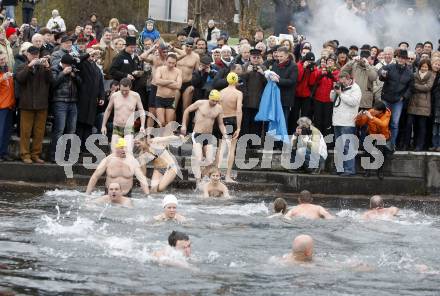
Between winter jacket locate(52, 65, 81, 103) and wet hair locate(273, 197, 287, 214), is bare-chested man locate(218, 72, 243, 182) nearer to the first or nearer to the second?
winter jacket locate(52, 65, 81, 103)

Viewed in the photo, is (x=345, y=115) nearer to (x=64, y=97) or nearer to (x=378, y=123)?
(x=378, y=123)

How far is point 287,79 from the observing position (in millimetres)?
23516

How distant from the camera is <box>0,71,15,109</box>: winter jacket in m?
22.2

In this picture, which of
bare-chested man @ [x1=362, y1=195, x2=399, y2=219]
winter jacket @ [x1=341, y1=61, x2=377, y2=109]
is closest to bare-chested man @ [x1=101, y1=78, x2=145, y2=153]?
winter jacket @ [x1=341, y1=61, x2=377, y2=109]

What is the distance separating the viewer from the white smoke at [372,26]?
3105 centimetres

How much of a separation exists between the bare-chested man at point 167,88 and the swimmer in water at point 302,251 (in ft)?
25.9

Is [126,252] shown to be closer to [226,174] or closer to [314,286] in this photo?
[314,286]

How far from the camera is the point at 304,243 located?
52.6ft

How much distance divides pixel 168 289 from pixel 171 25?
66.0 feet

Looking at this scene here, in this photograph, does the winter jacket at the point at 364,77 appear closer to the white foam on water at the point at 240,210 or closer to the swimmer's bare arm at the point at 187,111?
the swimmer's bare arm at the point at 187,111

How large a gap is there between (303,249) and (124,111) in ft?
25.0

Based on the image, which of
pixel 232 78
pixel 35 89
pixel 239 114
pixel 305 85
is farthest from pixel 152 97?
pixel 305 85

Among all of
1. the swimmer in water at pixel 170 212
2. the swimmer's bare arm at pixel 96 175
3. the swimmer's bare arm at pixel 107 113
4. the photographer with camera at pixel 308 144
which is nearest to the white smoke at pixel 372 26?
the photographer with camera at pixel 308 144

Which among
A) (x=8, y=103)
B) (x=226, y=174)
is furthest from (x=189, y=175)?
(x=8, y=103)
